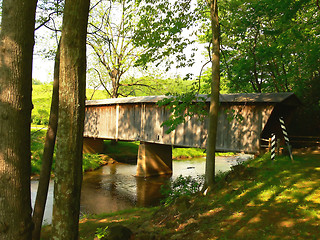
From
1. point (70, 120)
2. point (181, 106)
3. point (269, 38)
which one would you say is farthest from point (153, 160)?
point (70, 120)

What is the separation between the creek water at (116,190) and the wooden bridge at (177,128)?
1.48 m

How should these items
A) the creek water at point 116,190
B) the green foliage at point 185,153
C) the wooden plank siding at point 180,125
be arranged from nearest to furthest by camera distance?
the wooden plank siding at point 180,125 < the creek water at point 116,190 < the green foliage at point 185,153

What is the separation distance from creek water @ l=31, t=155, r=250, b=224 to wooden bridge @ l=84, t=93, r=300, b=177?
148 centimetres

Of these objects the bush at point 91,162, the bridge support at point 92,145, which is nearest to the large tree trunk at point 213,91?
the bush at point 91,162

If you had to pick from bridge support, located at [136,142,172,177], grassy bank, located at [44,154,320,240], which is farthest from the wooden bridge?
grassy bank, located at [44,154,320,240]

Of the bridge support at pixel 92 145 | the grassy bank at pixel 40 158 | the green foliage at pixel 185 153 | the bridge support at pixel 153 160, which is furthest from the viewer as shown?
the green foliage at pixel 185 153

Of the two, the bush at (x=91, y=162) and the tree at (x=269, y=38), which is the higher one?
the tree at (x=269, y=38)

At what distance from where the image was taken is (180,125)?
50.7ft

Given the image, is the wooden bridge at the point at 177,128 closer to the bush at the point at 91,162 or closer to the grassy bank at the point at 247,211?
the bush at the point at 91,162

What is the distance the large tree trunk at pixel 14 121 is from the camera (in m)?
3.42

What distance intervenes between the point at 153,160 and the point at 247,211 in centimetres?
1271

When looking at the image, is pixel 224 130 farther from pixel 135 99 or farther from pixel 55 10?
pixel 55 10

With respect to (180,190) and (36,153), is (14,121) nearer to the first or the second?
(180,190)

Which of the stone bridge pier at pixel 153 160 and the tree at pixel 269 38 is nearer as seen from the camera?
the tree at pixel 269 38
